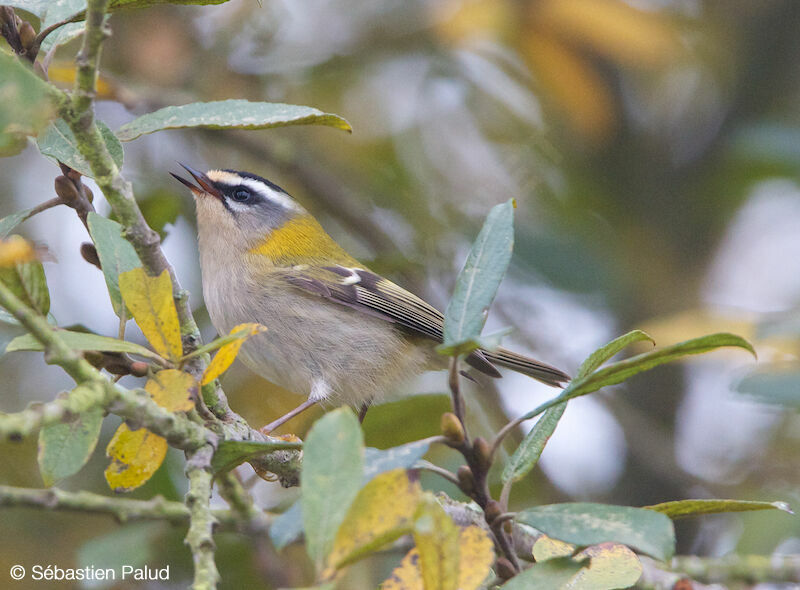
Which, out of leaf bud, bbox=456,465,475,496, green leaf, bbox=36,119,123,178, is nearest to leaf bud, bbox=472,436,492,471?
leaf bud, bbox=456,465,475,496

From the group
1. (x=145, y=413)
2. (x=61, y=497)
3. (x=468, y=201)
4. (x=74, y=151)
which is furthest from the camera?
(x=468, y=201)

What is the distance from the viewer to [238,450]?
43.6 inches

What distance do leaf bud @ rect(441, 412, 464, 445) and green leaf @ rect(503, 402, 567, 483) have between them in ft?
0.69

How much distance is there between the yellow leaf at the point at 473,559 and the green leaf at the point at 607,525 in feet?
0.31

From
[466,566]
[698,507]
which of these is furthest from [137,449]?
[698,507]

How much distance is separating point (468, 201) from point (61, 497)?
7.43ft

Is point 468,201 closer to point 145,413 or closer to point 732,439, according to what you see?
point 732,439

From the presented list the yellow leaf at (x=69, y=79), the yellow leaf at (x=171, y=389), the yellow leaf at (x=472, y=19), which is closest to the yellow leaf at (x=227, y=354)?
the yellow leaf at (x=171, y=389)

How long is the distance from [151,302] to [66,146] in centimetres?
30

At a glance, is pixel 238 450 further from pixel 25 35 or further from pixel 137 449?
pixel 25 35

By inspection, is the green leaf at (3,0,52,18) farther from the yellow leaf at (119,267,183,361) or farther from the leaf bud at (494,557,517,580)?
the leaf bud at (494,557,517,580)

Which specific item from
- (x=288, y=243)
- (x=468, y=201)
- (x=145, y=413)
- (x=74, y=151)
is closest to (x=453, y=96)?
(x=468, y=201)

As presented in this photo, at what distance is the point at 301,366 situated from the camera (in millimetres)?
2209

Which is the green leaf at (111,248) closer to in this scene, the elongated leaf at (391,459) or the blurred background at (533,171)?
the elongated leaf at (391,459)
